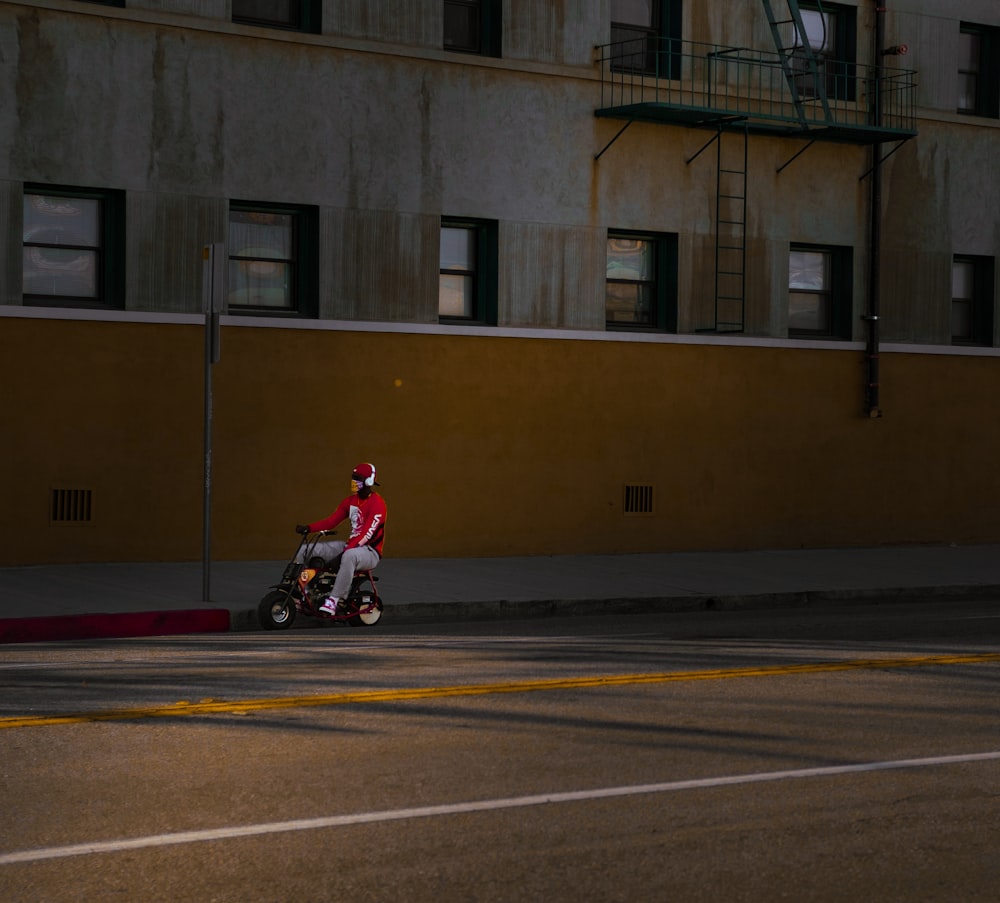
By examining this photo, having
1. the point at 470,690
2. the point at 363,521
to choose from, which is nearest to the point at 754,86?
the point at 363,521

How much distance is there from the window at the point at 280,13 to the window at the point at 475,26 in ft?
6.47

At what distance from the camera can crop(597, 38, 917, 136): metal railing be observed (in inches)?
917

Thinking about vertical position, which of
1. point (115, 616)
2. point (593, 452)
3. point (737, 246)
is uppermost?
point (737, 246)

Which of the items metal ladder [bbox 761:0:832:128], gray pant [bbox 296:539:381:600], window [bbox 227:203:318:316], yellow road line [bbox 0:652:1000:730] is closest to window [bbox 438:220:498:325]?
window [bbox 227:203:318:316]

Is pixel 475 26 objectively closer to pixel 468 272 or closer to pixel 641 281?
pixel 468 272

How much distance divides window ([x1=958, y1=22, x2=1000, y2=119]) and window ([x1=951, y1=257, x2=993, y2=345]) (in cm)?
232

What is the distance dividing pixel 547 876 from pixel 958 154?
21824 mm

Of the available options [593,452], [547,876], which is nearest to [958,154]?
[593,452]

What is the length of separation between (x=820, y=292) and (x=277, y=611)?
12927 millimetres

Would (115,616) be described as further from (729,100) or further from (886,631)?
(729,100)

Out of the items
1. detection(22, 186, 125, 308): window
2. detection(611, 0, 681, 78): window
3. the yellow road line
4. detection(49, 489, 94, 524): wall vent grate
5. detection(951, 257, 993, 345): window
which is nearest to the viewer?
the yellow road line

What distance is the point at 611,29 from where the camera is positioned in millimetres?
23422

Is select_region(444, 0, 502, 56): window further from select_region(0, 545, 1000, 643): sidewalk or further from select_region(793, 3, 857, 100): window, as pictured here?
select_region(0, 545, 1000, 643): sidewalk

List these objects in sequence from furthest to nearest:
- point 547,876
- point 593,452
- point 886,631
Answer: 1. point 593,452
2. point 886,631
3. point 547,876
